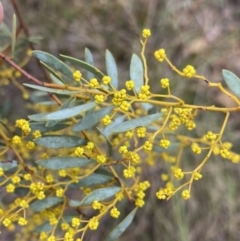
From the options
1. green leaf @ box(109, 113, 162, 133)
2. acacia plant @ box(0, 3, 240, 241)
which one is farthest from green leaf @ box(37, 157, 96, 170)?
green leaf @ box(109, 113, 162, 133)

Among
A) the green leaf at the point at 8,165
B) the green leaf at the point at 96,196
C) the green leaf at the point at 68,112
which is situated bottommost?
the green leaf at the point at 96,196

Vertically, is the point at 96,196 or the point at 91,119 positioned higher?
the point at 91,119

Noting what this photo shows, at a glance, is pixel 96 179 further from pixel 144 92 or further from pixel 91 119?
pixel 144 92

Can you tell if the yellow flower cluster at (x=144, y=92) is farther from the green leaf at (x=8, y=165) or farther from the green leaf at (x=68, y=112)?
the green leaf at (x=8, y=165)

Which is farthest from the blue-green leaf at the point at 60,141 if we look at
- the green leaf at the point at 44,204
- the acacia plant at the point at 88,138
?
the green leaf at the point at 44,204

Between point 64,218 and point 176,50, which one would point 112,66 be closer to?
point 64,218

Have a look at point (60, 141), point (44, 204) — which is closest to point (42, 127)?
point (60, 141)

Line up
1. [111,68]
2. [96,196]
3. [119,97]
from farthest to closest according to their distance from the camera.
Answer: [111,68], [96,196], [119,97]
